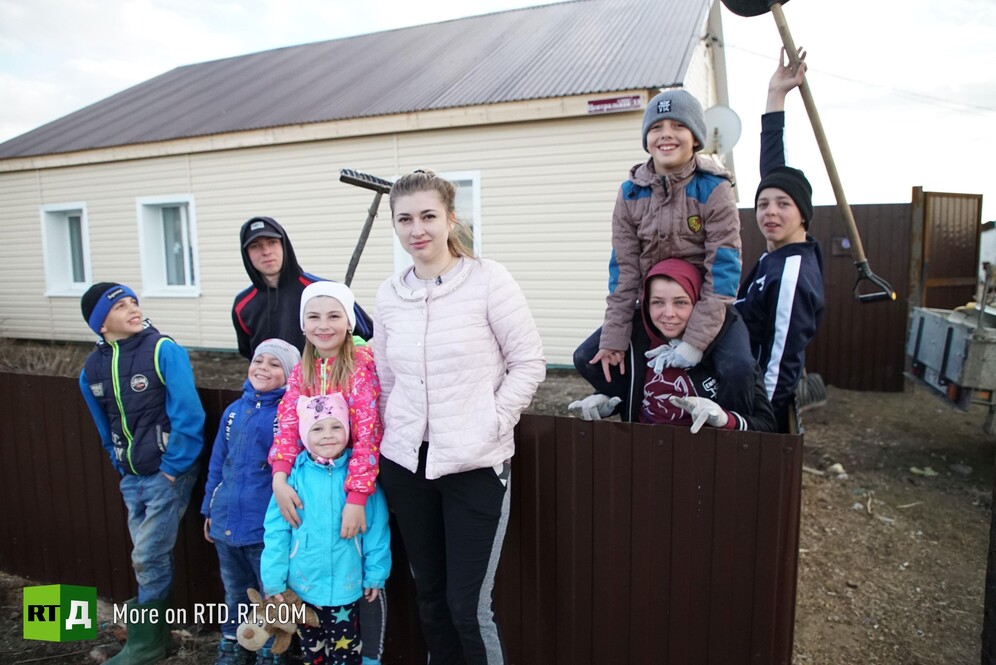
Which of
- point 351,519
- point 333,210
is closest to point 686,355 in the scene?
point 351,519

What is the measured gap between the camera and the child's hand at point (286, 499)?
89.7 inches

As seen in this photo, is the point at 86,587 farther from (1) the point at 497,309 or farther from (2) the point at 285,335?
(1) the point at 497,309

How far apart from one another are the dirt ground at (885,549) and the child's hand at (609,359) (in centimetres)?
166

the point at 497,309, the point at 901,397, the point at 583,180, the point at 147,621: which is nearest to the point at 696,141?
the point at 497,309

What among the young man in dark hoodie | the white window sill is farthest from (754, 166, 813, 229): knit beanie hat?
the white window sill

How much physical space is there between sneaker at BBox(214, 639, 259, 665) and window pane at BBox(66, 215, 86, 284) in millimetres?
12200

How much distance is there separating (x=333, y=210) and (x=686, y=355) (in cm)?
845

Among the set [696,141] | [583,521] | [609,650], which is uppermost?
[696,141]

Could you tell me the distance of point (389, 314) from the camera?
7.35ft

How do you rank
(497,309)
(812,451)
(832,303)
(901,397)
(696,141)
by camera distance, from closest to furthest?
1. (497,309)
2. (696,141)
3. (812,451)
4. (901,397)
5. (832,303)

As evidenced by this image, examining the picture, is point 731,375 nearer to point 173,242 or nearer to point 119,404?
point 119,404

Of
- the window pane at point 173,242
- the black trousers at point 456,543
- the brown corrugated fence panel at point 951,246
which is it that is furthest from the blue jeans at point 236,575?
the window pane at point 173,242

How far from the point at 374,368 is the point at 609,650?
1.41m

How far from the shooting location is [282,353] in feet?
8.54
